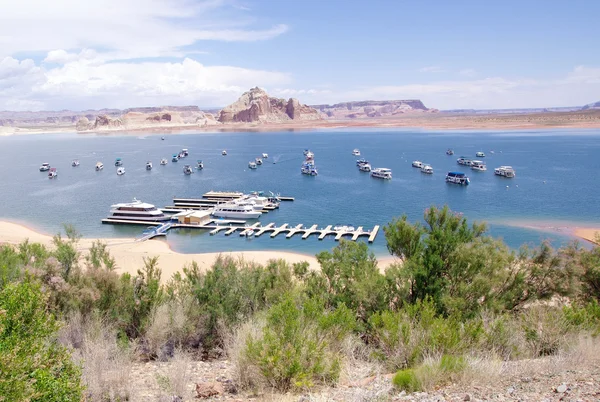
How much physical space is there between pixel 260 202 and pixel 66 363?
44839mm

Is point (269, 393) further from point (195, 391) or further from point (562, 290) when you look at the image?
point (562, 290)

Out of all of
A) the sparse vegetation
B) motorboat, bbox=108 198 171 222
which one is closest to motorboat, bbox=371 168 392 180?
motorboat, bbox=108 198 171 222

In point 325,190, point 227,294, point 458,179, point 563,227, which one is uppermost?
point 227,294

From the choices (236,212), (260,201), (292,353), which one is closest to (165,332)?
(292,353)

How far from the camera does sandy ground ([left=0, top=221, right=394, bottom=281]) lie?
102 feet

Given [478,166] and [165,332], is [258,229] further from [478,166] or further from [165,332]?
[478,166]

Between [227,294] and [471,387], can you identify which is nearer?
[471,387]

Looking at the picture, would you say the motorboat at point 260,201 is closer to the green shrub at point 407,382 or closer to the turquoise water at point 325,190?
the turquoise water at point 325,190

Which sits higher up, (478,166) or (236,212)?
(478,166)

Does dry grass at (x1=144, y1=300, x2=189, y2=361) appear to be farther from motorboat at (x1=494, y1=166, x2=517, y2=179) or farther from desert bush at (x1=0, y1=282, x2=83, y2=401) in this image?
motorboat at (x1=494, y1=166, x2=517, y2=179)

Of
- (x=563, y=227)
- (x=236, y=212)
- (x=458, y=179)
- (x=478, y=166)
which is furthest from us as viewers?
(x=478, y=166)

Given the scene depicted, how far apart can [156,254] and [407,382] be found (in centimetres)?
2980

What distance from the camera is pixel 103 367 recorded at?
991 cm

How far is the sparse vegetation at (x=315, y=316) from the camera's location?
902 centimetres
